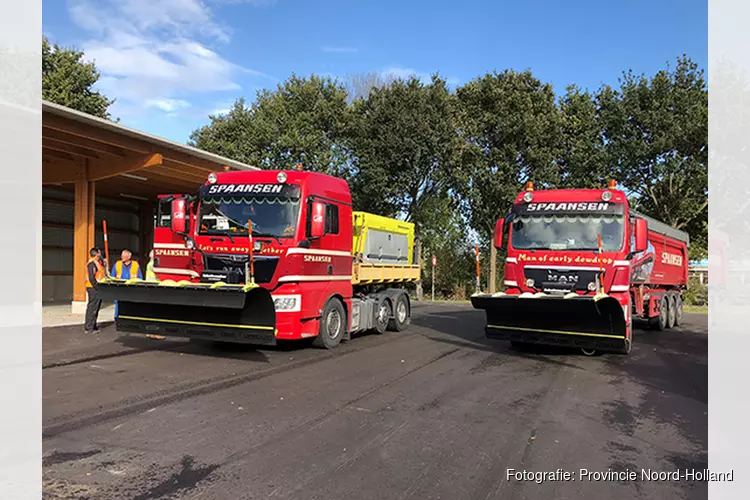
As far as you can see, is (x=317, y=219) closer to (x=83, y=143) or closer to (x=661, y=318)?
(x=83, y=143)

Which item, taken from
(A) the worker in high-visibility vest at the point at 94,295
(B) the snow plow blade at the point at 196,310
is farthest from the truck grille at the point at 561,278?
(A) the worker in high-visibility vest at the point at 94,295

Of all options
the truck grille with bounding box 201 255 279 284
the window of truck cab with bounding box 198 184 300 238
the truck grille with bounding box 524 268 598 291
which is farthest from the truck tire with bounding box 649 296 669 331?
the truck grille with bounding box 201 255 279 284

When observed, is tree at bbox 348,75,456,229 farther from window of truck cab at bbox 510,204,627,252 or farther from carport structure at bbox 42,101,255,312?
window of truck cab at bbox 510,204,627,252

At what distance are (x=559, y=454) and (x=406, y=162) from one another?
23286 millimetres

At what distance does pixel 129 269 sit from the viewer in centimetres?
1252

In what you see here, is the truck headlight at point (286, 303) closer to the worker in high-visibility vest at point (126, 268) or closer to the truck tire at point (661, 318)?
the worker in high-visibility vest at point (126, 268)

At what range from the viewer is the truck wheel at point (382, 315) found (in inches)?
525

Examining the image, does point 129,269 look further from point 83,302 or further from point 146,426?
point 146,426

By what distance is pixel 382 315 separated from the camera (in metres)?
13.7

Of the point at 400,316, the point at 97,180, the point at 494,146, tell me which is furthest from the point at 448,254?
the point at 97,180

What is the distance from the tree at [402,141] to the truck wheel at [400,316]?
44.9 feet

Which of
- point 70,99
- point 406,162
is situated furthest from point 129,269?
point 70,99

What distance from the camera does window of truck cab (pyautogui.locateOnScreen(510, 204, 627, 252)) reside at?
10320 mm
